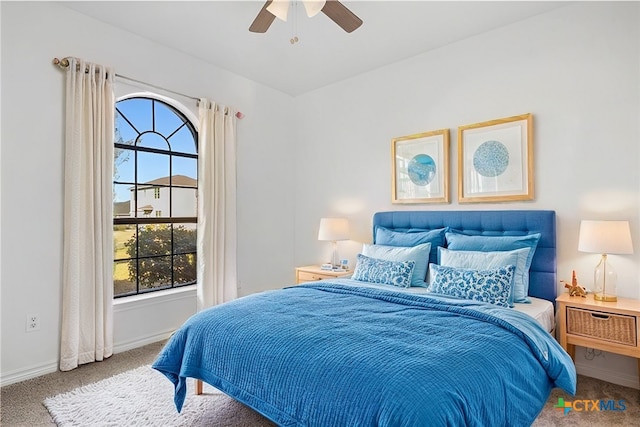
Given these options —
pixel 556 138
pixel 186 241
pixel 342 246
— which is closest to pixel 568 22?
pixel 556 138

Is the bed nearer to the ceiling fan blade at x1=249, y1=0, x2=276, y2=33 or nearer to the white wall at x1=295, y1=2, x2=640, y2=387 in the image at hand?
the white wall at x1=295, y1=2, x2=640, y2=387

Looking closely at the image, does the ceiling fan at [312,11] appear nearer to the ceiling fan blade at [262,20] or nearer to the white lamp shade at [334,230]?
the ceiling fan blade at [262,20]

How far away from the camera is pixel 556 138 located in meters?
2.87

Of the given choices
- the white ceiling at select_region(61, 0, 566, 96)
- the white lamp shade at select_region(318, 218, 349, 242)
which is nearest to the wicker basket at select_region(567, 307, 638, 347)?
the white lamp shade at select_region(318, 218, 349, 242)

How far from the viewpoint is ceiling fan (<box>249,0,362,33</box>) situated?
230 centimetres

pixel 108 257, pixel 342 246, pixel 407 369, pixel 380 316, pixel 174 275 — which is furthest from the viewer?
pixel 342 246

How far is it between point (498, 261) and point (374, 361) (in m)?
1.58

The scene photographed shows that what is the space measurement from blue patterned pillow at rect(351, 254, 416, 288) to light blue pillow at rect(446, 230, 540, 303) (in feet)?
1.39

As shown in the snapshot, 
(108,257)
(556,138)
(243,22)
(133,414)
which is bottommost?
(133,414)

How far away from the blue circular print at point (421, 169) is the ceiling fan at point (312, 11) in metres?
1.50

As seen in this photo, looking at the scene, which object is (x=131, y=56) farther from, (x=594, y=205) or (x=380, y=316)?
(x=594, y=205)

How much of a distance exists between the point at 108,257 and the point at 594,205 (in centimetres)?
Answer: 379

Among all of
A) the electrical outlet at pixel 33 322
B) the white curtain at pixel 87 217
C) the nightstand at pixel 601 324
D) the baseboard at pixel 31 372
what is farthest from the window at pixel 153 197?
the nightstand at pixel 601 324

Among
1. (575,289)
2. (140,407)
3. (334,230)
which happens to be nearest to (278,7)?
(334,230)
